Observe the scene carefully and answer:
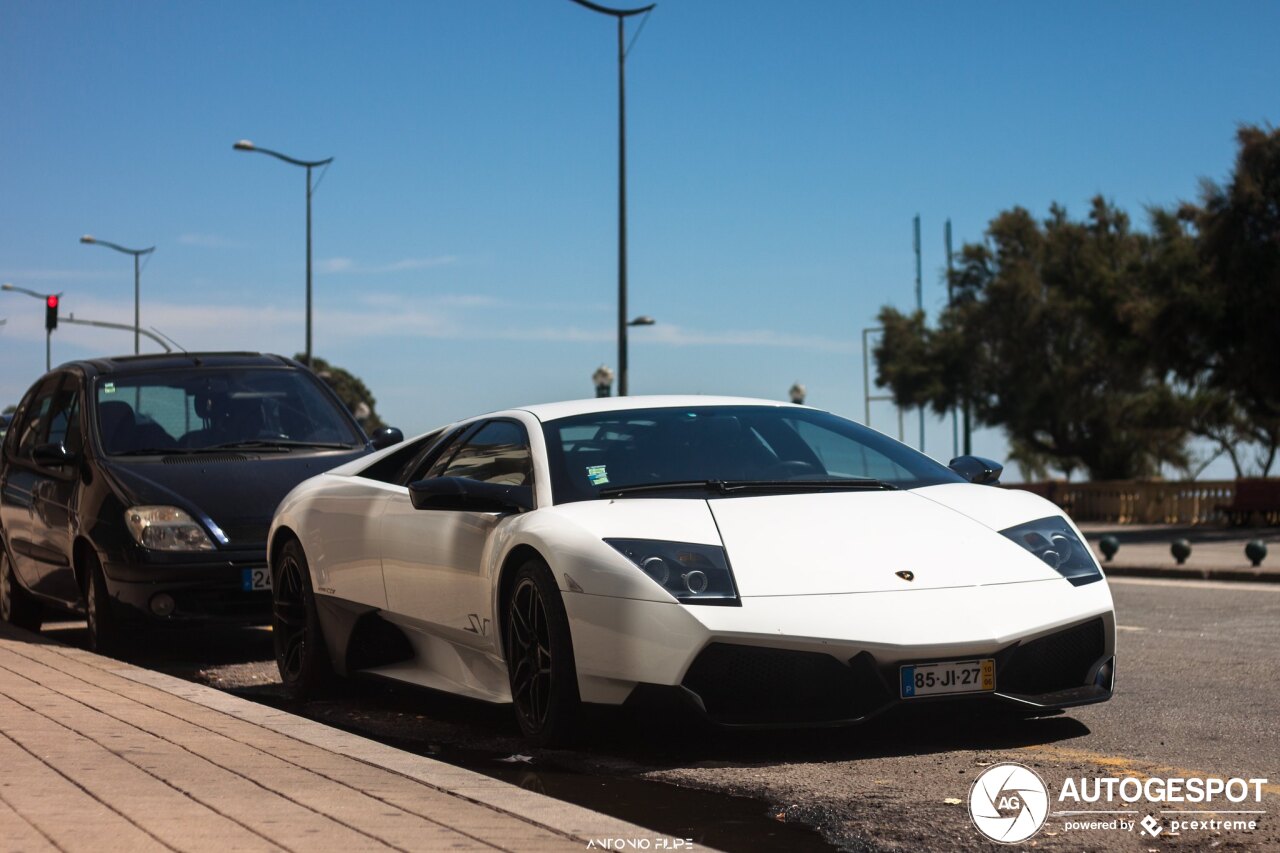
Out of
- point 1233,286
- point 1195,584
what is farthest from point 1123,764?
point 1233,286

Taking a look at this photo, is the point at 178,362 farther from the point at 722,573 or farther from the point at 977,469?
the point at 722,573

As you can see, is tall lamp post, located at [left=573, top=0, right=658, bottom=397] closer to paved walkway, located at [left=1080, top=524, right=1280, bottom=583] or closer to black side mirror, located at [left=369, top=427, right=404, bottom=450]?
paved walkway, located at [left=1080, top=524, right=1280, bottom=583]

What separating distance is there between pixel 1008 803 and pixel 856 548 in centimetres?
119

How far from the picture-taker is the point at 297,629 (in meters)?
8.52

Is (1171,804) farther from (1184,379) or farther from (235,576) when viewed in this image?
(1184,379)

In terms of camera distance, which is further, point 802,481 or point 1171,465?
point 1171,465

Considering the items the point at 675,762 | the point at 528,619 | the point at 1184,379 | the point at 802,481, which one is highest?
the point at 1184,379

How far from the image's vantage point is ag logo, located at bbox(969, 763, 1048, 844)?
191 inches

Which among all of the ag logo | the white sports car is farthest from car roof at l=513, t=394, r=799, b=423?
the ag logo

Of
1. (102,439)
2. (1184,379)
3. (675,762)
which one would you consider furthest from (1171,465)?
(675,762)

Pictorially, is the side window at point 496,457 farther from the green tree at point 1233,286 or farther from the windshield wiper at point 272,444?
the green tree at point 1233,286

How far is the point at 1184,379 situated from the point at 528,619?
3253 centimetres

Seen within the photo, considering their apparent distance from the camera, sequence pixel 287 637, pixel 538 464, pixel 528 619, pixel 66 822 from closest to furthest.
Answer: pixel 66 822 → pixel 528 619 → pixel 538 464 → pixel 287 637

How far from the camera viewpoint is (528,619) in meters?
6.36
